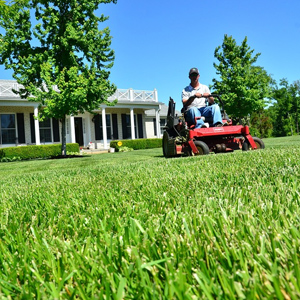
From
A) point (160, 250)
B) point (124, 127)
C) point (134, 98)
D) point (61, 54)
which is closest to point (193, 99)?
point (160, 250)

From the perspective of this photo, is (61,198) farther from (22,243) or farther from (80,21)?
(80,21)

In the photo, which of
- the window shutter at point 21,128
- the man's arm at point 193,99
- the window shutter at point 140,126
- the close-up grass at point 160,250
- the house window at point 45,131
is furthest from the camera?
the window shutter at point 140,126

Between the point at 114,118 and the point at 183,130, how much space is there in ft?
75.9

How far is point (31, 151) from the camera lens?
66.9 ft

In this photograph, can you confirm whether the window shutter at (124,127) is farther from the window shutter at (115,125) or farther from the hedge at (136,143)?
the hedge at (136,143)

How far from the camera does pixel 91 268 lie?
3.39 feet

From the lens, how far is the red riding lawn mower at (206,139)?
672 centimetres

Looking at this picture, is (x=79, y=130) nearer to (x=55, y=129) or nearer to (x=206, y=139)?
(x=55, y=129)

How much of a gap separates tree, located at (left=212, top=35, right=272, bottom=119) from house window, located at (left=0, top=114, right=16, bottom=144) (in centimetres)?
1670

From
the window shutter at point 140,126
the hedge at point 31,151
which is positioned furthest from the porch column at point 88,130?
the hedge at point 31,151

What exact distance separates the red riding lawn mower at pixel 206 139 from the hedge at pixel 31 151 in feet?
47.6

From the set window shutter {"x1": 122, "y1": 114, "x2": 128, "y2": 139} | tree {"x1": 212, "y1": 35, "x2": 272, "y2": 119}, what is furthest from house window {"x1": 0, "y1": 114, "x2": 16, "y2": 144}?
tree {"x1": 212, "y1": 35, "x2": 272, "y2": 119}

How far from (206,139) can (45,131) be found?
68.4 ft

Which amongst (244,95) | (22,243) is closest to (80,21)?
(244,95)
